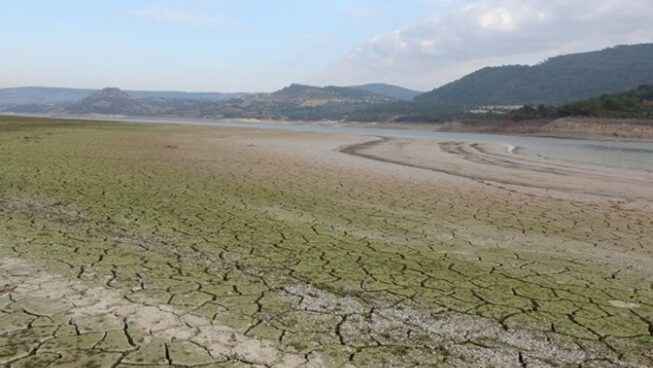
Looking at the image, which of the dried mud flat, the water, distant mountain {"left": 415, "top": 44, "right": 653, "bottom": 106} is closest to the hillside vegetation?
the water

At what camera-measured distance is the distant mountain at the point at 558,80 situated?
128250 mm

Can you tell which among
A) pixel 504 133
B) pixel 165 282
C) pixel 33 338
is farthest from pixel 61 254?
pixel 504 133

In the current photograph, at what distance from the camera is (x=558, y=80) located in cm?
14262

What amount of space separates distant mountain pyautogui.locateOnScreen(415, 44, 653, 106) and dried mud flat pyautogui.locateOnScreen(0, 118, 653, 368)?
121999mm

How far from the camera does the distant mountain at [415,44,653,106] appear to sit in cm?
12825

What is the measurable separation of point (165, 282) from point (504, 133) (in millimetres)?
70032

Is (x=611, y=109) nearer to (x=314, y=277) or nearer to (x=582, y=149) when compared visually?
(x=582, y=149)

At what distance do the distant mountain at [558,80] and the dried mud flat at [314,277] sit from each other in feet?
400

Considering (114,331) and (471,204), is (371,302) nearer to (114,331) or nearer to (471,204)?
(114,331)

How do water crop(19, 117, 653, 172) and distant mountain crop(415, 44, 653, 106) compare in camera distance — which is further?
distant mountain crop(415, 44, 653, 106)

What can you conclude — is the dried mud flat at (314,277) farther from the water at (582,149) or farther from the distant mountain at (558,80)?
the distant mountain at (558,80)

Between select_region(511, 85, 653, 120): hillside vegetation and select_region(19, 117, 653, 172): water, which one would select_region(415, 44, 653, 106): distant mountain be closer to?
select_region(511, 85, 653, 120): hillside vegetation

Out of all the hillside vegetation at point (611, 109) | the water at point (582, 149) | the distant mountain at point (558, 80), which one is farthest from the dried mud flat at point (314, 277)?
the distant mountain at point (558, 80)

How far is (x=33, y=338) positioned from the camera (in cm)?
364
